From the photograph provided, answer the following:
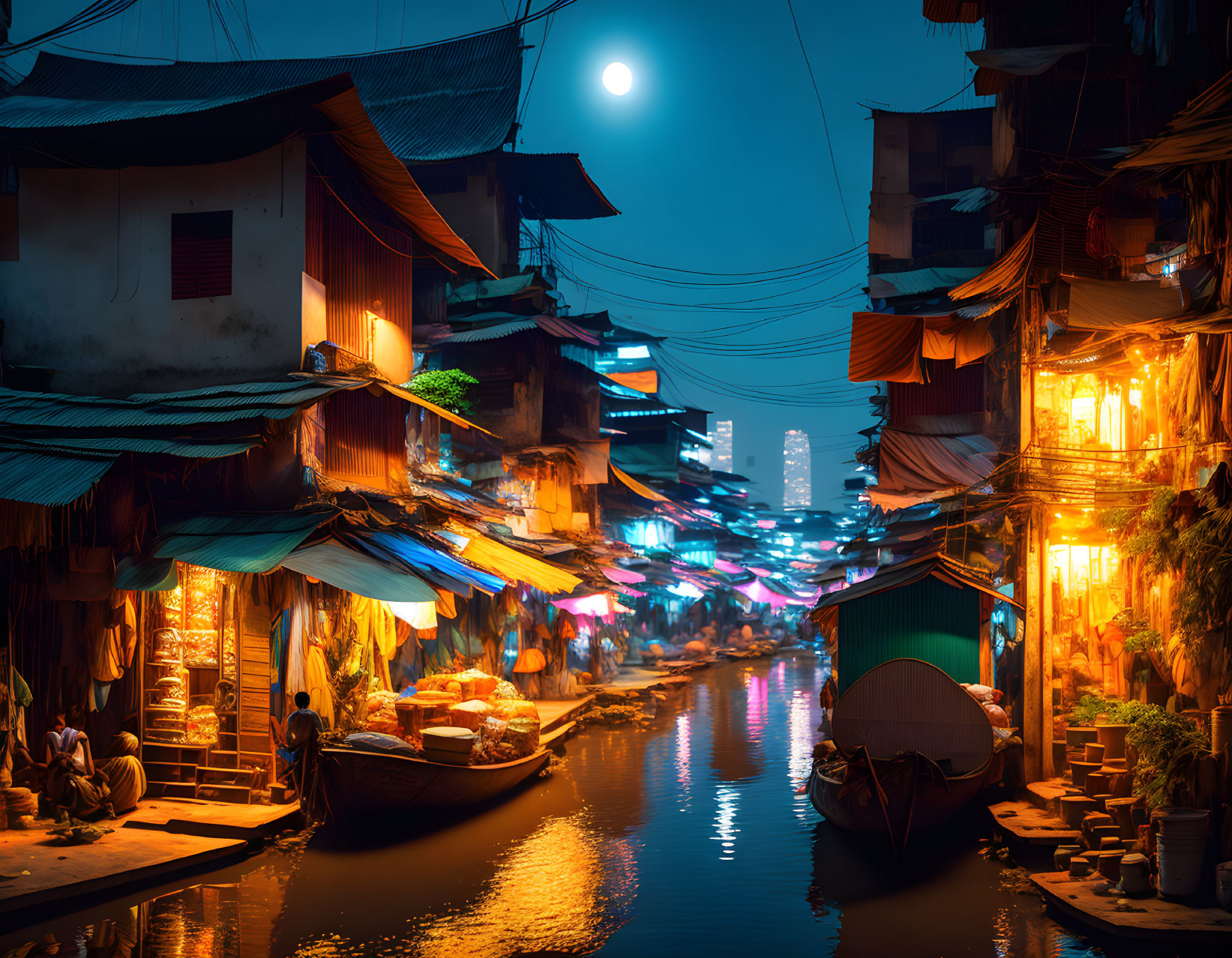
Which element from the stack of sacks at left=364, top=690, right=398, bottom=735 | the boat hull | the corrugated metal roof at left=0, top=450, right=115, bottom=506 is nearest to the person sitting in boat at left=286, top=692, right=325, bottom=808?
the stack of sacks at left=364, top=690, right=398, bottom=735

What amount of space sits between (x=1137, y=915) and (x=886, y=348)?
1046 centimetres

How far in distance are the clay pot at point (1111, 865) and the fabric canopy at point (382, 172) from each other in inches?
479

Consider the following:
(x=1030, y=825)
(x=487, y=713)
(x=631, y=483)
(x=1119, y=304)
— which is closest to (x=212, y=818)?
(x=487, y=713)

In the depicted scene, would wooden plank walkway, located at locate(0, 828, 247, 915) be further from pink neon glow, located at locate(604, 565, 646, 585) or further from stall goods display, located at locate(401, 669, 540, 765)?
pink neon glow, located at locate(604, 565, 646, 585)

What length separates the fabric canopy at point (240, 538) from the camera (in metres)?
11.2

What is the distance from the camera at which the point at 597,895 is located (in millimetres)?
10562

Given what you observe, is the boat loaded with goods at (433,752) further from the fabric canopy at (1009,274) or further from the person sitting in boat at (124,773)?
the fabric canopy at (1009,274)

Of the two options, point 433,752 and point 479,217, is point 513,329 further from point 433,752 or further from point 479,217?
point 433,752

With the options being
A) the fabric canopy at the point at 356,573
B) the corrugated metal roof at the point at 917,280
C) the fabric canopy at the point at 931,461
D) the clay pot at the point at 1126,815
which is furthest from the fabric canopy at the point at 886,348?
the fabric canopy at the point at 356,573

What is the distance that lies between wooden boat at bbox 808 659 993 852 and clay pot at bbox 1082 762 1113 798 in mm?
1127

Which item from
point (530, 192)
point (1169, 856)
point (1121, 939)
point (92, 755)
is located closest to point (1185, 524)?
point (1169, 856)

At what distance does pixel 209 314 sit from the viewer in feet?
44.7

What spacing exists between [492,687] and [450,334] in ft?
33.3

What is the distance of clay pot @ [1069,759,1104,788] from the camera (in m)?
11.7
